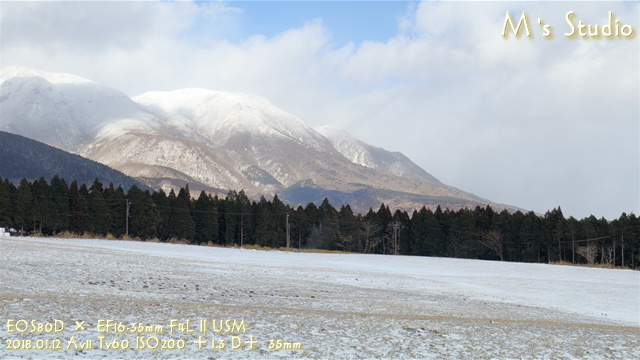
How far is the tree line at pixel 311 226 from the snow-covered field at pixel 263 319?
87.2 metres

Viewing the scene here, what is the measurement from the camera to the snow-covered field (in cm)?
1306

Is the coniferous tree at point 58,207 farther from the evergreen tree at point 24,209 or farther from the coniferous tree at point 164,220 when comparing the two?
the coniferous tree at point 164,220

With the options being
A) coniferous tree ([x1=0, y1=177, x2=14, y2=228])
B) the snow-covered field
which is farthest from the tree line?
the snow-covered field

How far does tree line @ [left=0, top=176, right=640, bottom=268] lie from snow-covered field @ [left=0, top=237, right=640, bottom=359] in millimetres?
87206

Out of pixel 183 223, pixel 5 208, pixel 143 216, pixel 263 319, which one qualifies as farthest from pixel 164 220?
pixel 263 319

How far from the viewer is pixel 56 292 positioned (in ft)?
60.7

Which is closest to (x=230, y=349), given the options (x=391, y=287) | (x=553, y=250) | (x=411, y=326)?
(x=411, y=326)

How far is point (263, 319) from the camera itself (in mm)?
16359

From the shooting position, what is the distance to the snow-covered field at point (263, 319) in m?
13.1

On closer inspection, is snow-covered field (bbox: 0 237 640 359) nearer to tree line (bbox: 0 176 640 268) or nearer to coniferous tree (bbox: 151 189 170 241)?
tree line (bbox: 0 176 640 268)

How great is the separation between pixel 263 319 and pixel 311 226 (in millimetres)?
135128

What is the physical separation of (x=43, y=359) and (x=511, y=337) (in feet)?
38.5

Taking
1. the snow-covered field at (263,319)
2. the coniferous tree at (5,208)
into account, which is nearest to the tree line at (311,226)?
the coniferous tree at (5,208)

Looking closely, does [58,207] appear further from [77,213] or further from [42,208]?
[77,213]
